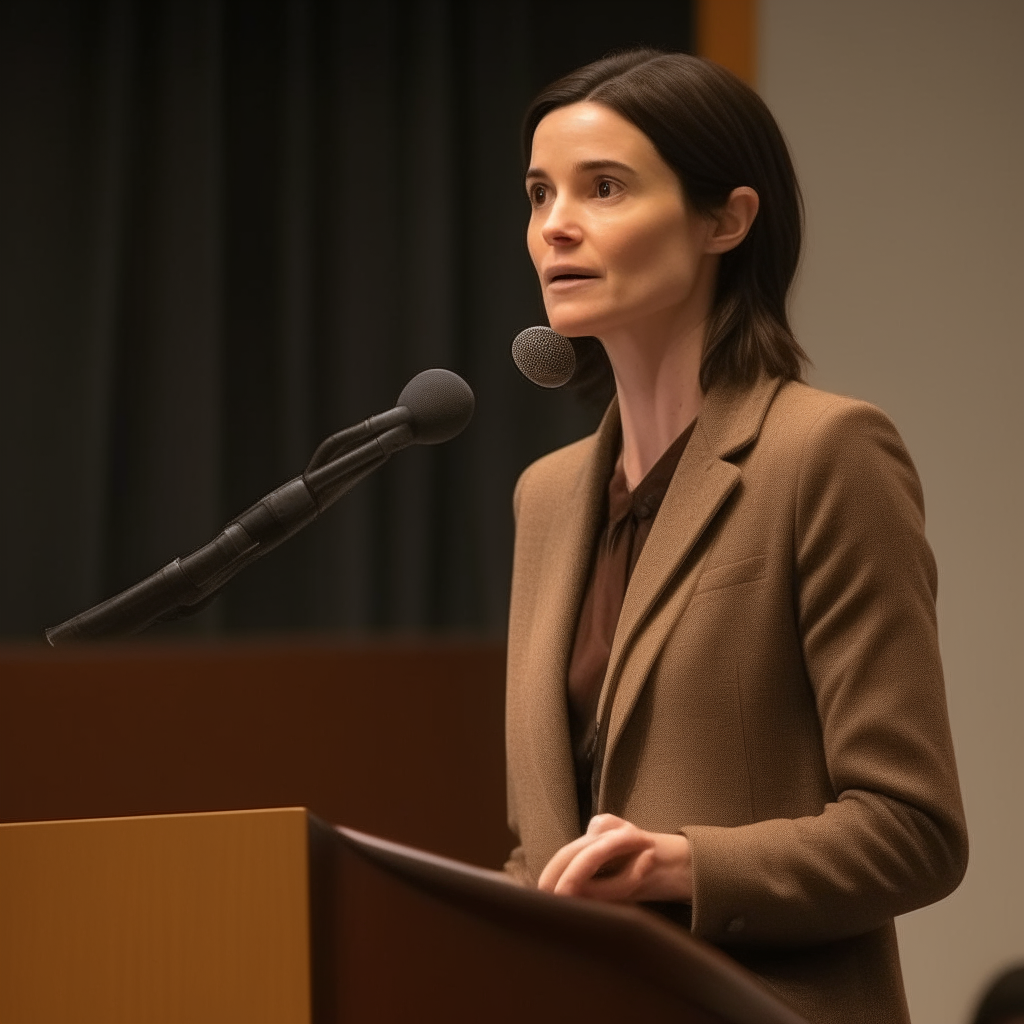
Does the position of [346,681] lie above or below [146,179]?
below

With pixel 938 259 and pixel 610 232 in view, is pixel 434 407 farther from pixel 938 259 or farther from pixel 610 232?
pixel 938 259

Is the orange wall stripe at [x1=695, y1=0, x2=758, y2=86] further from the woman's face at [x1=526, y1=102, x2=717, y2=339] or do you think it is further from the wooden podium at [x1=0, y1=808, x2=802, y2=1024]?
the wooden podium at [x1=0, y1=808, x2=802, y2=1024]

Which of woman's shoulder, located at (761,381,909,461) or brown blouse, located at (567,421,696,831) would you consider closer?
woman's shoulder, located at (761,381,909,461)

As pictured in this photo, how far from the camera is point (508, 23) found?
2658mm

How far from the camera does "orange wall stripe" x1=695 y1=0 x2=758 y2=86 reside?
2.44 metres

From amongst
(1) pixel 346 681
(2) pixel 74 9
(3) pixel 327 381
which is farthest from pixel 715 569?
(2) pixel 74 9

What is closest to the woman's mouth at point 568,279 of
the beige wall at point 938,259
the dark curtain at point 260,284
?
the beige wall at point 938,259

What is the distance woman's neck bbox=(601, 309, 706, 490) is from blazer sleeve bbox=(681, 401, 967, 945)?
16cm

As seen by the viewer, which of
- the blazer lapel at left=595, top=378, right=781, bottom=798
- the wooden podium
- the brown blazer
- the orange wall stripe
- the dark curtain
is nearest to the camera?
the wooden podium

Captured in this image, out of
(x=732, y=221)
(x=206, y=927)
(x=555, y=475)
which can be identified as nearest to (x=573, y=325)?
(x=732, y=221)

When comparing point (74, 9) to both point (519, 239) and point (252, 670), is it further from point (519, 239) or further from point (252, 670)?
point (252, 670)

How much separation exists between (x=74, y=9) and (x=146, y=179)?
330 mm

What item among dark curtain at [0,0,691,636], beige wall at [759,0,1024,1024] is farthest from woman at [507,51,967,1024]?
dark curtain at [0,0,691,636]

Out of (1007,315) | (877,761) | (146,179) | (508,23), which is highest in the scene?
(508,23)
